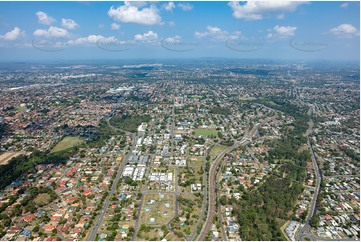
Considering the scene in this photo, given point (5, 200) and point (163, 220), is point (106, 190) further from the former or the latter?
point (5, 200)

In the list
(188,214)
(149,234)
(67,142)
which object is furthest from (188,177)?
(67,142)

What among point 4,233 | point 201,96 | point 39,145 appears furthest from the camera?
point 201,96

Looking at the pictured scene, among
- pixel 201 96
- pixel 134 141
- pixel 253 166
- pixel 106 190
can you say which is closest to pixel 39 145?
pixel 134 141

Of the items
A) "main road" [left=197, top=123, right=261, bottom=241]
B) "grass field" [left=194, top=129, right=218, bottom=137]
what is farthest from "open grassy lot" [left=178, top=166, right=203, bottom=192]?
"grass field" [left=194, top=129, right=218, bottom=137]

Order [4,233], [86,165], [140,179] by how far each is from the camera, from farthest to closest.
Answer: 1. [86,165]
2. [140,179]
3. [4,233]

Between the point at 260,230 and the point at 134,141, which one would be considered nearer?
the point at 260,230

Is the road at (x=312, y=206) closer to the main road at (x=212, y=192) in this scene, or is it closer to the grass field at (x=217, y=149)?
the main road at (x=212, y=192)
